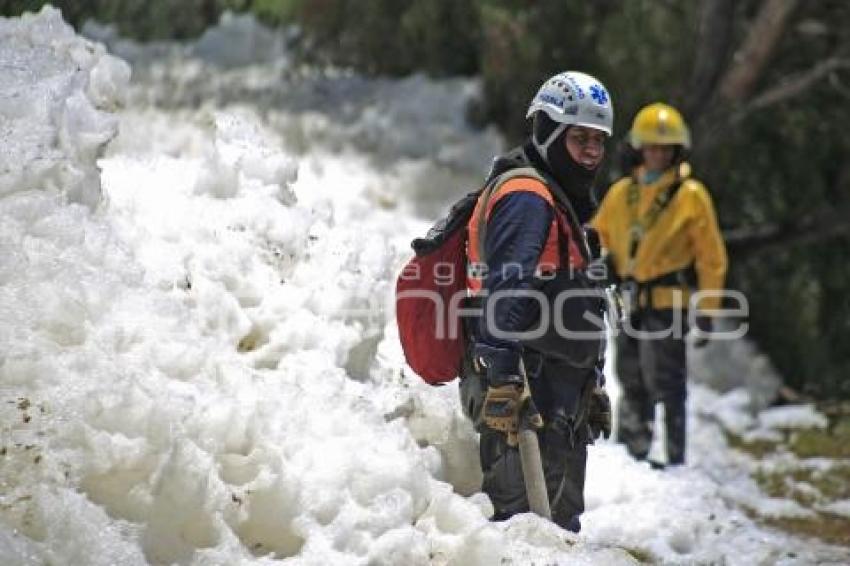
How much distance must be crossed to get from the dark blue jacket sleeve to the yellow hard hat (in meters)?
Result: 3.64

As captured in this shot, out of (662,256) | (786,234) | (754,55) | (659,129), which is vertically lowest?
(786,234)

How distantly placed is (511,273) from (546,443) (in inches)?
32.3

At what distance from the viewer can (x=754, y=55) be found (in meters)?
11.8

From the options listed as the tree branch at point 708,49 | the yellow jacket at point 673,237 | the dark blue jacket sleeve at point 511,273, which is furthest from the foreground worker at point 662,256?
the tree branch at point 708,49

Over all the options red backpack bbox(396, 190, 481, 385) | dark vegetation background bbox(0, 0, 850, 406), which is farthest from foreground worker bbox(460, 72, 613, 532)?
dark vegetation background bbox(0, 0, 850, 406)

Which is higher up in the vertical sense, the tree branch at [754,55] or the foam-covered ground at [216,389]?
the tree branch at [754,55]

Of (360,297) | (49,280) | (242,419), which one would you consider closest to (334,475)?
(242,419)

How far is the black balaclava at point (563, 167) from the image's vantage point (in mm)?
4828

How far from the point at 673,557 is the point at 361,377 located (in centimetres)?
173

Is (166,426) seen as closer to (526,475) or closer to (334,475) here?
(334,475)

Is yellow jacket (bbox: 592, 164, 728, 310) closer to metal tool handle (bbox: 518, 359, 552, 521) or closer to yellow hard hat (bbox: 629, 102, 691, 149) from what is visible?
yellow hard hat (bbox: 629, 102, 691, 149)

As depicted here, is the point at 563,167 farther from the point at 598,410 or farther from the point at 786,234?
the point at 786,234

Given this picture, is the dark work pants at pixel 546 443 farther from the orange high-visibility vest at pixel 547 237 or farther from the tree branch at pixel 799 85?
the tree branch at pixel 799 85

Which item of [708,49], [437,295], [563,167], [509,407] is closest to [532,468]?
[509,407]
